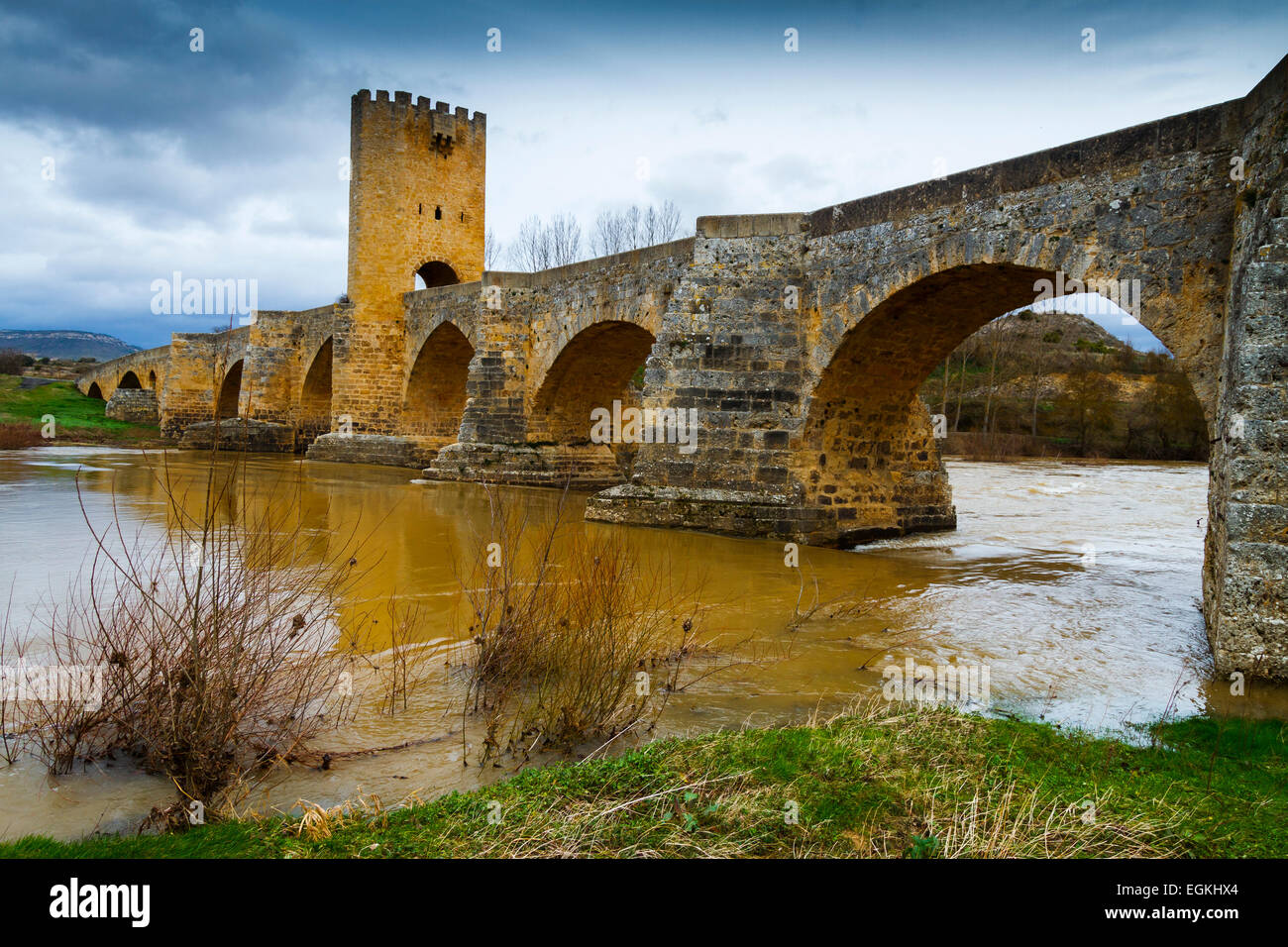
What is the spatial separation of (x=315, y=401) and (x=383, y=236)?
7.86m

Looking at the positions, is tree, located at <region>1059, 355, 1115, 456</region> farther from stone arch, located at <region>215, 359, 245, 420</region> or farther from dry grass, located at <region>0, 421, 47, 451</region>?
dry grass, located at <region>0, 421, 47, 451</region>

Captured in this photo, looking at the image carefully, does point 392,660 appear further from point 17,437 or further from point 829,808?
point 17,437

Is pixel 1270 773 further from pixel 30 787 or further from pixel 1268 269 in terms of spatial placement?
pixel 30 787

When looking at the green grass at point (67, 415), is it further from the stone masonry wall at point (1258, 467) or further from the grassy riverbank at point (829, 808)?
the stone masonry wall at point (1258, 467)

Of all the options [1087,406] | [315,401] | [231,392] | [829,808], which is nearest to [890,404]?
[829,808]

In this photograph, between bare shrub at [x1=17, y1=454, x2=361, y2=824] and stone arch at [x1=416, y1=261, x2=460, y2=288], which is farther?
stone arch at [x1=416, y1=261, x2=460, y2=288]

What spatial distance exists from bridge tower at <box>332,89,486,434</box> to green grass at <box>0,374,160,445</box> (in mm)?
8729

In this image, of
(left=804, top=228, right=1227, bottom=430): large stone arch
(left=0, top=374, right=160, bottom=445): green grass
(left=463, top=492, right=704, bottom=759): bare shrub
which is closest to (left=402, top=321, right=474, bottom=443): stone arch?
(left=0, top=374, right=160, bottom=445): green grass

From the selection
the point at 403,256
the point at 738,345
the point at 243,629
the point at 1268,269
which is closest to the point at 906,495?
the point at 738,345

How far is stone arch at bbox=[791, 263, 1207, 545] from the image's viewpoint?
10.2 m

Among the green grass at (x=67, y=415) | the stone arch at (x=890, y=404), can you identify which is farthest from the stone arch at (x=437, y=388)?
the stone arch at (x=890, y=404)

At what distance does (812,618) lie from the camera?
22.7ft

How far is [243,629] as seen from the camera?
3660 mm

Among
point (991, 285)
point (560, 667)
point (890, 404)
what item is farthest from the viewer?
point (890, 404)
